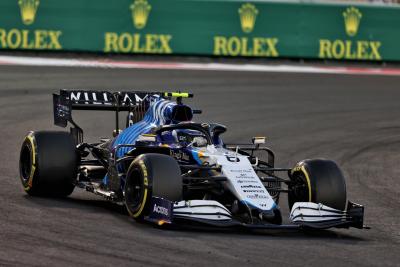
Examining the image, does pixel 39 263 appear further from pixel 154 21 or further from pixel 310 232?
pixel 154 21

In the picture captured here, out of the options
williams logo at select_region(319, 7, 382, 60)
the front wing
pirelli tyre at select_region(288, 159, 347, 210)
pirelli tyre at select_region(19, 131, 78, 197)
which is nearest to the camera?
the front wing

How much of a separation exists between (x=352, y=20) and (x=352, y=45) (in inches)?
31.4

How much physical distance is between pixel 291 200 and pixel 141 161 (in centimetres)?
197

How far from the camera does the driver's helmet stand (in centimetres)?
1214

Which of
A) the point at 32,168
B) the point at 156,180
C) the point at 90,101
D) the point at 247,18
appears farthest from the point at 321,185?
the point at 247,18

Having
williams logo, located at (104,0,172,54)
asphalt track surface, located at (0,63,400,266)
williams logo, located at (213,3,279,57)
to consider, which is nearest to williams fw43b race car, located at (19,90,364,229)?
asphalt track surface, located at (0,63,400,266)

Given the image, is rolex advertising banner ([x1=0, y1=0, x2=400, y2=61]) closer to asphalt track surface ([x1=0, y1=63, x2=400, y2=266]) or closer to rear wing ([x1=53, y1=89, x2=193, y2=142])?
asphalt track surface ([x1=0, y1=63, x2=400, y2=266])

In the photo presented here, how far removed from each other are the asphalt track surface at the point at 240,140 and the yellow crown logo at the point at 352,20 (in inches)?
122

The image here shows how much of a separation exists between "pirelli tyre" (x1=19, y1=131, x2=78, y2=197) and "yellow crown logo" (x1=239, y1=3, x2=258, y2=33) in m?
19.8

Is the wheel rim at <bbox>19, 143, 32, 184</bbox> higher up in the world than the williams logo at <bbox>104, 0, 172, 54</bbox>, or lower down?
lower down

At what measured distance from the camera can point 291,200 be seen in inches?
484

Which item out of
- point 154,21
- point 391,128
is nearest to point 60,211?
point 391,128

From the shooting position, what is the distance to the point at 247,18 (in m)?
32.4

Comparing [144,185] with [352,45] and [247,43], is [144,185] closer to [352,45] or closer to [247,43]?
[247,43]
